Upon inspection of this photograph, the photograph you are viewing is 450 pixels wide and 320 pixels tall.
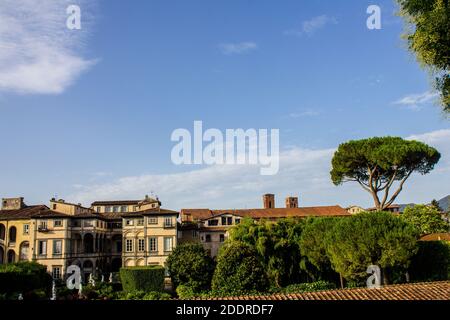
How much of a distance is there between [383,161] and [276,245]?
50.9 ft

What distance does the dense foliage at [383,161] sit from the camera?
41938 mm

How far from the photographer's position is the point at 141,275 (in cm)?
4022

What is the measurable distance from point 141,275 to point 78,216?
1865 centimetres

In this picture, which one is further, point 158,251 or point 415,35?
point 158,251

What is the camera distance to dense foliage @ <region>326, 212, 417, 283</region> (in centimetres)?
2866

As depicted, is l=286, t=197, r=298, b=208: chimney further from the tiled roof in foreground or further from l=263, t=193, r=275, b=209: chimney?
the tiled roof in foreground

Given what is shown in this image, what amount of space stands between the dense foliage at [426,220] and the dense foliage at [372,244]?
19055 mm

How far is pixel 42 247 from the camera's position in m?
52.2

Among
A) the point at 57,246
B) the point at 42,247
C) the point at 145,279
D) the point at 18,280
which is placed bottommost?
the point at 145,279

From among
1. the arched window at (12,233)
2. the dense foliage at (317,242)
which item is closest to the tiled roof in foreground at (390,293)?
the dense foliage at (317,242)

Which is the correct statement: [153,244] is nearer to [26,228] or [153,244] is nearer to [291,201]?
[26,228]

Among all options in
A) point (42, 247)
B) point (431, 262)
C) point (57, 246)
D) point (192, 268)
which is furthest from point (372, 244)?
point (42, 247)
